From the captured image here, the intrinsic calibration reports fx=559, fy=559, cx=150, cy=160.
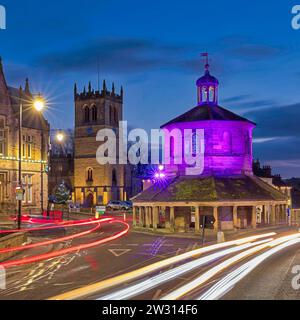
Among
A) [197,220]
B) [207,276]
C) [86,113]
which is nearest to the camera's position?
[207,276]

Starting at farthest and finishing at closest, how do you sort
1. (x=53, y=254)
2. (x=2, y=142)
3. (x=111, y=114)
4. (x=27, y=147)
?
1. (x=111, y=114)
2. (x=27, y=147)
3. (x=2, y=142)
4. (x=53, y=254)

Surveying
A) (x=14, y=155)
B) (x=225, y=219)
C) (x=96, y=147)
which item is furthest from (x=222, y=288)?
(x=96, y=147)

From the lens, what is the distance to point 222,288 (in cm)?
1714

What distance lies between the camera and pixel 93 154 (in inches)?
4104

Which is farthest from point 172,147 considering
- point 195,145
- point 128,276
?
point 128,276

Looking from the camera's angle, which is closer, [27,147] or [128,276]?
[128,276]

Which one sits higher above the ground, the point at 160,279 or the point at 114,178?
the point at 114,178

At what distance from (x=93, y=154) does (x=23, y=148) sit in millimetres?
40596

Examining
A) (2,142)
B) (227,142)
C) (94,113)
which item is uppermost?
(94,113)

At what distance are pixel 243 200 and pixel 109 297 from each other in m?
29.6

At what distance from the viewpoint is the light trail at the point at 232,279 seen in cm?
1608

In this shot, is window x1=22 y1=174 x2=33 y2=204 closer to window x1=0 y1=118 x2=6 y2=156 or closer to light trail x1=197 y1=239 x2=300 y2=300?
window x1=0 y1=118 x2=6 y2=156

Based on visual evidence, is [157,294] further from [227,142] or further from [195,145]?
[227,142]
